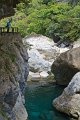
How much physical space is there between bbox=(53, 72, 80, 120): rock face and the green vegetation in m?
30.1

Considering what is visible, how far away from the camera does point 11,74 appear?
25.7 meters

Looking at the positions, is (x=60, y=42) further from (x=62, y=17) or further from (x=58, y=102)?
(x=58, y=102)

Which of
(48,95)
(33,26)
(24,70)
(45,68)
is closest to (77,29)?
(33,26)

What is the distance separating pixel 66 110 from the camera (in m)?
33.1

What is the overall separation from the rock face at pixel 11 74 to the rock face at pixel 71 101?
172 inches

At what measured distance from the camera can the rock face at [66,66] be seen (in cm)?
4351

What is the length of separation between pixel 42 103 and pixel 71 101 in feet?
15.5

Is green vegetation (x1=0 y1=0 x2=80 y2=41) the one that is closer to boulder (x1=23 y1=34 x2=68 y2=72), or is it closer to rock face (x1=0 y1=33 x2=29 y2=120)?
boulder (x1=23 y1=34 x2=68 y2=72)

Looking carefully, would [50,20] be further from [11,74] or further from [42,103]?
[11,74]

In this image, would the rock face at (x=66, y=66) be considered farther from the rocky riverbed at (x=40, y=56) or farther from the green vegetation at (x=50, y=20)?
the green vegetation at (x=50, y=20)

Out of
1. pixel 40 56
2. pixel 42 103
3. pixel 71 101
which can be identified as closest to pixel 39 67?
pixel 40 56

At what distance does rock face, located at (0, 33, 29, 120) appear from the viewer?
77.3ft

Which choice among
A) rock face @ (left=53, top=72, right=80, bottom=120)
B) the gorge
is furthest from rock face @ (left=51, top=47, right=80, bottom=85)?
rock face @ (left=53, top=72, right=80, bottom=120)

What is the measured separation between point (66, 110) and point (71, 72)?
12.6 meters
